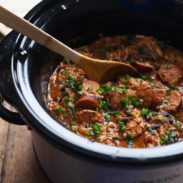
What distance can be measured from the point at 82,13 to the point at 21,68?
1.82 ft

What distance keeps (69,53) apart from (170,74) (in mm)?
501

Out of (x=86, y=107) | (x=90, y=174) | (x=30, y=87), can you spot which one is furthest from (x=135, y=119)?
(x=30, y=87)

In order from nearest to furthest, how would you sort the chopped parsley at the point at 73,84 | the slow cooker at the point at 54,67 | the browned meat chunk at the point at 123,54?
the slow cooker at the point at 54,67 → the chopped parsley at the point at 73,84 → the browned meat chunk at the point at 123,54

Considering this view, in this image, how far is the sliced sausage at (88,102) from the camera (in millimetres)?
1886

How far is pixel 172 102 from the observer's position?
75.6 inches

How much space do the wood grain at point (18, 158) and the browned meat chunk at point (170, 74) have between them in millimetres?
692

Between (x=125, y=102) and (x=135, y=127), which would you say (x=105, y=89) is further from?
(x=135, y=127)

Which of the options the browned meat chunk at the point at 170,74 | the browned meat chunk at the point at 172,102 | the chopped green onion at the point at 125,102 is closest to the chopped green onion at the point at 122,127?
the chopped green onion at the point at 125,102

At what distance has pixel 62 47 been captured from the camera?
6.00 feet

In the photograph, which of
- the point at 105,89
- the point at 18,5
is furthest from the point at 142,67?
the point at 18,5

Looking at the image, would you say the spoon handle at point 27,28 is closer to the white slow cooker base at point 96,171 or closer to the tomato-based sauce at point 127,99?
the tomato-based sauce at point 127,99

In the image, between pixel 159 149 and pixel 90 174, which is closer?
pixel 159 149

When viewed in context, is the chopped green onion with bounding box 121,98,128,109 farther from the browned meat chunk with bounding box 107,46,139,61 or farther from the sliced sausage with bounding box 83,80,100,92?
the browned meat chunk with bounding box 107,46,139,61

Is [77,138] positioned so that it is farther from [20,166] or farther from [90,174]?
[20,166]
